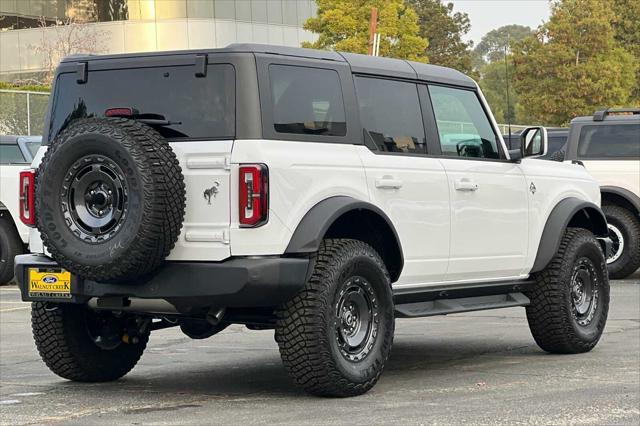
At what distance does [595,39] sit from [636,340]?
1831 inches

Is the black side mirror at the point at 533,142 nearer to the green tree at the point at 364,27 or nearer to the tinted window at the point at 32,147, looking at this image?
the tinted window at the point at 32,147

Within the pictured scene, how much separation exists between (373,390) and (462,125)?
88.1 inches

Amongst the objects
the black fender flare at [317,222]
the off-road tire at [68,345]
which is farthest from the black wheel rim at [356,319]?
the off-road tire at [68,345]

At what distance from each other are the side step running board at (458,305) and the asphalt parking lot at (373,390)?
0.41 metres

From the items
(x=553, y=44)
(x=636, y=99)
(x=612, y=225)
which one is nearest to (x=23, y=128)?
(x=612, y=225)

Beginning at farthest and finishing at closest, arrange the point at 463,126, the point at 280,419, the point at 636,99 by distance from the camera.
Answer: the point at 636,99
the point at 463,126
the point at 280,419

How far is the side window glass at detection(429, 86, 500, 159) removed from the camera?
946cm

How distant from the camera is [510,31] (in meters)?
183

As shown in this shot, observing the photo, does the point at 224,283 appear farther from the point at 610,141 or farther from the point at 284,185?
the point at 610,141

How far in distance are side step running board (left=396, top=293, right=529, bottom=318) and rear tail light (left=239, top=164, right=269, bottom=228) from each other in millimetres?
1474

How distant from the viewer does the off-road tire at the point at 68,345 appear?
8.77 metres

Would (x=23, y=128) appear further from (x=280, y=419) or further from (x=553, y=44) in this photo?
(x=553, y=44)

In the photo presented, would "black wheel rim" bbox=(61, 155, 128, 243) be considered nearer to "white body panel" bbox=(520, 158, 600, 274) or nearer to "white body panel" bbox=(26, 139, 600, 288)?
"white body panel" bbox=(26, 139, 600, 288)

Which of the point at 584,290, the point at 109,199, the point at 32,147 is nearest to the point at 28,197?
the point at 109,199
